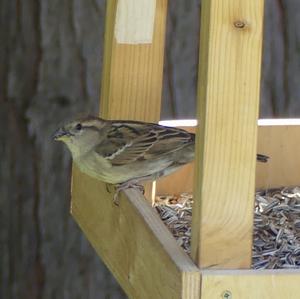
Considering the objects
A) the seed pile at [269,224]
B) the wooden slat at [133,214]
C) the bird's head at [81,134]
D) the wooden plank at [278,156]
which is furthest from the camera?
the wooden plank at [278,156]

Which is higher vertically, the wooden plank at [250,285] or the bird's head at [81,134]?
the bird's head at [81,134]

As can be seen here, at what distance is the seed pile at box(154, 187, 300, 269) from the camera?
252 cm

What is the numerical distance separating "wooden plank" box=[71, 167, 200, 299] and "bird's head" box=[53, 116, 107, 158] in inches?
3.4

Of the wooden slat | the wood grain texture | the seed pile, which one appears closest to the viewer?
the wooden slat

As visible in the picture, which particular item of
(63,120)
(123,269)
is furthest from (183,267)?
(63,120)

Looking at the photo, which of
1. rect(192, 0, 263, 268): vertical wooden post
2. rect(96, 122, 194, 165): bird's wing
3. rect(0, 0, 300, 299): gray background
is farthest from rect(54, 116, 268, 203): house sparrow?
rect(192, 0, 263, 268): vertical wooden post

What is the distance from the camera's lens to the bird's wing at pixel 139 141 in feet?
9.90

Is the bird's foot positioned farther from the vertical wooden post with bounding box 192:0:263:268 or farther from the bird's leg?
the vertical wooden post with bounding box 192:0:263:268

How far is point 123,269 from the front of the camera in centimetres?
261

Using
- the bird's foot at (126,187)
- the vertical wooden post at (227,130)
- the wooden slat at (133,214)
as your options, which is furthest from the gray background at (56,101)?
the vertical wooden post at (227,130)

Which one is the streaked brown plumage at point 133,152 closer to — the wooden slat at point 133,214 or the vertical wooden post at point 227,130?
the wooden slat at point 133,214

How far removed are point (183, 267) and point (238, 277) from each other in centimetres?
10

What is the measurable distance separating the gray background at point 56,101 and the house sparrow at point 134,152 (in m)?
0.48

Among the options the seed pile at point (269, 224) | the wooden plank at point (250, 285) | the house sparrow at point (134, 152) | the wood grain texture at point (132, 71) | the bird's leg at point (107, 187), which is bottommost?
the seed pile at point (269, 224)
